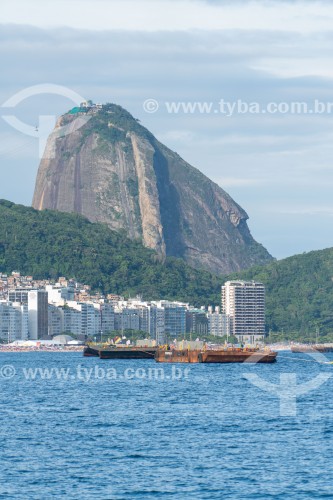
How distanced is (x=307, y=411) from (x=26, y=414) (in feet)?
64.8

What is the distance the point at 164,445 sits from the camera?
229 ft

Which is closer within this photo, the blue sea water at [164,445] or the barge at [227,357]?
the blue sea water at [164,445]

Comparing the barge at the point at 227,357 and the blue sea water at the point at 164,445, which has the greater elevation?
the barge at the point at 227,357

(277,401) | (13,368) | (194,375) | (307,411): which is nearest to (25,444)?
(307,411)

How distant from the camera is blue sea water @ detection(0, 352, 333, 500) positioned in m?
56.9

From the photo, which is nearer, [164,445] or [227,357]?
[164,445]

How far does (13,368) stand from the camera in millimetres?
180250

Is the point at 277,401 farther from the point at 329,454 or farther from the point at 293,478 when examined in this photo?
the point at 293,478

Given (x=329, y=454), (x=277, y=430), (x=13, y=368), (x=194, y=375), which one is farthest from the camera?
(x=13, y=368)

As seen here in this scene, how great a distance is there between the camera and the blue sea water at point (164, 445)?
56.9 m

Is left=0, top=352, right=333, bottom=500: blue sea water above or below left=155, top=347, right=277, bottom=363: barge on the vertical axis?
below

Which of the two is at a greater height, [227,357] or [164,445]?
[227,357]

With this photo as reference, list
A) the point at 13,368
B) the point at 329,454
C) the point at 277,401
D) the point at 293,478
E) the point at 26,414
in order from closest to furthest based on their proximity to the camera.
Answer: the point at 293,478 → the point at 329,454 → the point at 26,414 → the point at 277,401 → the point at 13,368

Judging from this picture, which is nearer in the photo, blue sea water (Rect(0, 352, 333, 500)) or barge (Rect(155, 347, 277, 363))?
blue sea water (Rect(0, 352, 333, 500))
